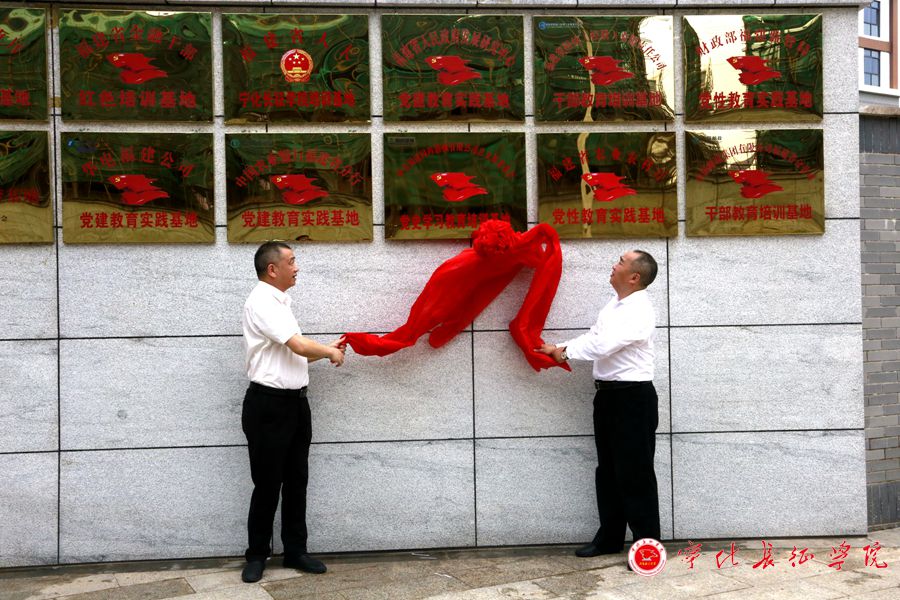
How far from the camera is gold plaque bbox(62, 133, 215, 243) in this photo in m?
3.67

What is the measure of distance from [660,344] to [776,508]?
3.62ft

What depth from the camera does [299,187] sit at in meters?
3.75

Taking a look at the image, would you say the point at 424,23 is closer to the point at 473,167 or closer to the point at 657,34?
the point at 473,167

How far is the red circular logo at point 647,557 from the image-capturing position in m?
3.41

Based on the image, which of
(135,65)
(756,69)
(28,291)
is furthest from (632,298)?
(28,291)

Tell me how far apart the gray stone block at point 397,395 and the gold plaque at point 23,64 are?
75.9 inches

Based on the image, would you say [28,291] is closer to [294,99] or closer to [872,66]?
[294,99]

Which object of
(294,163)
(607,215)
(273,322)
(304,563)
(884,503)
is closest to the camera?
(273,322)

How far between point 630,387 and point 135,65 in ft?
9.70

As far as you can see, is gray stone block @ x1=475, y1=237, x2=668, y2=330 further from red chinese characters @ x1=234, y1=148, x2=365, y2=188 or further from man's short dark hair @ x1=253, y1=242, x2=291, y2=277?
man's short dark hair @ x1=253, y1=242, x2=291, y2=277

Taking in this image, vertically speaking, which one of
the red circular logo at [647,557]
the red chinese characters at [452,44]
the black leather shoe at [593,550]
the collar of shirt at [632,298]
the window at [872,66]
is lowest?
the black leather shoe at [593,550]

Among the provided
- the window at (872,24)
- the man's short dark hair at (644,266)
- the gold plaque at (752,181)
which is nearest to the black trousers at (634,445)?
the man's short dark hair at (644,266)

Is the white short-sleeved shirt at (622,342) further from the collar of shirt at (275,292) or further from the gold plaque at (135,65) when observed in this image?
the gold plaque at (135,65)

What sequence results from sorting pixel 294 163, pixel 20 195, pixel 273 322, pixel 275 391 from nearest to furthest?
pixel 273 322 < pixel 275 391 < pixel 20 195 < pixel 294 163
